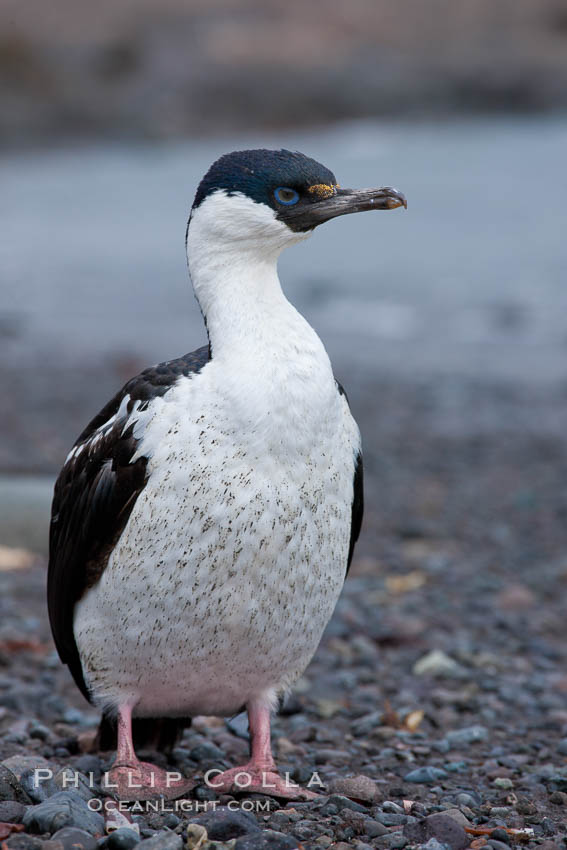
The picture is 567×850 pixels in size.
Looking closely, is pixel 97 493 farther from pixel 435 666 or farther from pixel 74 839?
pixel 435 666

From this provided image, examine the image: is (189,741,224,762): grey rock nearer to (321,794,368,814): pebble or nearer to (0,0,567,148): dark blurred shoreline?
(321,794,368,814): pebble

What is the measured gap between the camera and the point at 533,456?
1168cm

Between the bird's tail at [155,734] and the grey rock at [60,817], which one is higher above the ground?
the bird's tail at [155,734]

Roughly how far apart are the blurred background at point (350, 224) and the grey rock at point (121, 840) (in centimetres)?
454

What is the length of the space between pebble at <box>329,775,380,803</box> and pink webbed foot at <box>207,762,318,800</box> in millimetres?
103

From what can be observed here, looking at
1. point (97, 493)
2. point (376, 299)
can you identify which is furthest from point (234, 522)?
point (376, 299)

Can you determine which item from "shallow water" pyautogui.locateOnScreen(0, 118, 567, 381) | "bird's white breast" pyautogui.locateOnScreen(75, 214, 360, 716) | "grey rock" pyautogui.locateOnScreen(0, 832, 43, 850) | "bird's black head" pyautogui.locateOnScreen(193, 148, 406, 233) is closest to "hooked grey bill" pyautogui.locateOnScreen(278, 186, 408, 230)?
"bird's black head" pyautogui.locateOnScreen(193, 148, 406, 233)

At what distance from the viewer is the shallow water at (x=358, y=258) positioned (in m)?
17.2

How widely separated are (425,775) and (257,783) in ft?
2.55

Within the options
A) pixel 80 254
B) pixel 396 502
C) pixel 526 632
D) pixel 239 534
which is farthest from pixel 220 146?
pixel 239 534

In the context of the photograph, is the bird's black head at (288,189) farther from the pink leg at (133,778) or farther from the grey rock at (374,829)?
the grey rock at (374,829)

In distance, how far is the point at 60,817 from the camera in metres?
3.62

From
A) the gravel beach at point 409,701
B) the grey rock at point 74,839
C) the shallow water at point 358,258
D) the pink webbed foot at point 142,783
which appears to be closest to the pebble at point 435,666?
the gravel beach at point 409,701

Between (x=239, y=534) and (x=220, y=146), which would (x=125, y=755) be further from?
(x=220, y=146)
